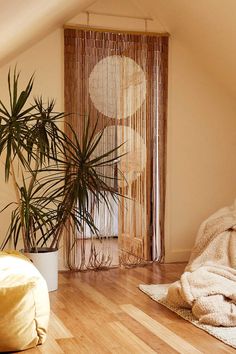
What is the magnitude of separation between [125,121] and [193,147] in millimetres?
863

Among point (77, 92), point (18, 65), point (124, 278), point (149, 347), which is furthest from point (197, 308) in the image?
point (18, 65)

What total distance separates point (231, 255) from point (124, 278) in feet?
3.60

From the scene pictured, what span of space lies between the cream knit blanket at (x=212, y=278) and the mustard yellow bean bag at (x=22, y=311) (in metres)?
1.12

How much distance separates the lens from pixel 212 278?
12.9 feet

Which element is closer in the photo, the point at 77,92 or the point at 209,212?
the point at 77,92

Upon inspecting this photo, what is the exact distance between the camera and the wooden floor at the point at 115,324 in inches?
126

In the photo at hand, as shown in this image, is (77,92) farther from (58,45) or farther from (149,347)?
(149,347)

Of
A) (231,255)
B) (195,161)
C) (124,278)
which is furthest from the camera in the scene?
(195,161)

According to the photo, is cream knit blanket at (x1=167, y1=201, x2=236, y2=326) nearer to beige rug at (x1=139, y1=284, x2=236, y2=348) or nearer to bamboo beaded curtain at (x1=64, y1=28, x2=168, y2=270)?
beige rug at (x1=139, y1=284, x2=236, y2=348)

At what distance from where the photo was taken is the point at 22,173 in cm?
508

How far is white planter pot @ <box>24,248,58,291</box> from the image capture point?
459 centimetres

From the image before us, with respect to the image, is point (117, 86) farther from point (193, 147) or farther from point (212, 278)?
point (212, 278)

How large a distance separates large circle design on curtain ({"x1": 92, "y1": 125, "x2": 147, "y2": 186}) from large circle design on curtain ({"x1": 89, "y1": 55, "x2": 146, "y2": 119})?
0.17 m

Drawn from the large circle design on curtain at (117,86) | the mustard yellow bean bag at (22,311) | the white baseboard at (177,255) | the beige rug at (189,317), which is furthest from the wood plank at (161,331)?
the large circle design on curtain at (117,86)
